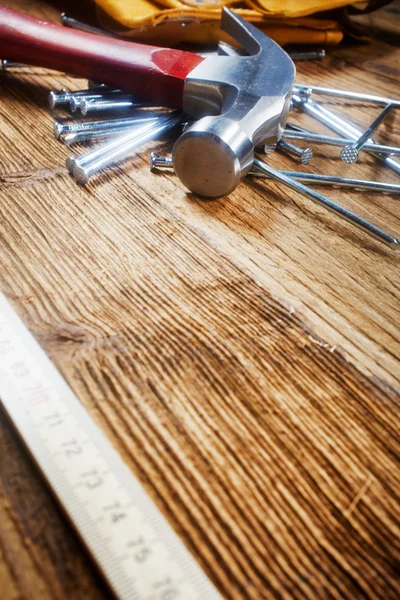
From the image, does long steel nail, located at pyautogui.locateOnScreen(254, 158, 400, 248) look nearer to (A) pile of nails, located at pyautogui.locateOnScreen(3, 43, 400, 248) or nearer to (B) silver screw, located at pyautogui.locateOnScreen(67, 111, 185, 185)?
(A) pile of nails, located at pyautogui.locateOnScreen(3, 43, 400, 248)

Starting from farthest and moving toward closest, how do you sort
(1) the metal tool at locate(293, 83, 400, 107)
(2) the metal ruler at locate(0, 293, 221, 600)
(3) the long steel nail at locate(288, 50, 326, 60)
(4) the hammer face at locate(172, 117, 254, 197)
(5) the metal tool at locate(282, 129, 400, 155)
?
(3) the long steel nail at locate(288, 50, 326, 60)
(1) the metal tool at locate(293, 83, 400, 107)
(5) the metal tool at locate(282, 129, 400, 155)
(4) the hammer face at locate(172, 117, 254, 197)
(2) the metal ruler at locate(0, 293, 221, 600)

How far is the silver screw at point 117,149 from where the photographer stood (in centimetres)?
79

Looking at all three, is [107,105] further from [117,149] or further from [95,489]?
[95,489]

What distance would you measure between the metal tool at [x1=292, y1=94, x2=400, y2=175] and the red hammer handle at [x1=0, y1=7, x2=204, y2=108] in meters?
0.28

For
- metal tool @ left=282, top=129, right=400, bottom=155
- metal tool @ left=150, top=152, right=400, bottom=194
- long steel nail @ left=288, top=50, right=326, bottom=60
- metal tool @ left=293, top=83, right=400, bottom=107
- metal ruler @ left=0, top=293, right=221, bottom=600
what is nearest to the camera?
metal ruler @ left=0, top=293, right=221, bottom=600

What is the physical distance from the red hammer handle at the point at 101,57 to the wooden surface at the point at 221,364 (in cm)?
16

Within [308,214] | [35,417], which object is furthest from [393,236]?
[35,417]

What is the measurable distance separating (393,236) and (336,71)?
29.4 inches

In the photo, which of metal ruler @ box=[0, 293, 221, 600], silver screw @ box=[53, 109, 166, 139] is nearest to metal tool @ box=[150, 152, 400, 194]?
silver screw @ box=[53, 109, 166, 139]

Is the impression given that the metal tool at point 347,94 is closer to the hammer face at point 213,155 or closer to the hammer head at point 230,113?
the hammer head at point 230,113

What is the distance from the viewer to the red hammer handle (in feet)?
2.98

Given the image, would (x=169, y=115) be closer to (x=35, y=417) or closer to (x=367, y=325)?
(x=367, y=325)

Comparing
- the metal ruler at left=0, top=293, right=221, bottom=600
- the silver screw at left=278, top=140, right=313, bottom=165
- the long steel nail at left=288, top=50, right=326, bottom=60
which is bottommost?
the metal ruler at left=0, top=293, right=221, bottom=600

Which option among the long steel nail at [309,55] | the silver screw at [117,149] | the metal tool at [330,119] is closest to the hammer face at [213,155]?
the silver screw at [117,149]
